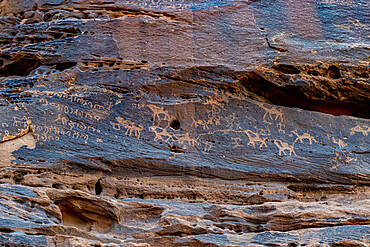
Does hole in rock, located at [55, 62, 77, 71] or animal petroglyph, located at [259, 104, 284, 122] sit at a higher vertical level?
hole in rock, located at [55, 62, 77, 71]

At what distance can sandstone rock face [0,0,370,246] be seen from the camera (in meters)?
5.50

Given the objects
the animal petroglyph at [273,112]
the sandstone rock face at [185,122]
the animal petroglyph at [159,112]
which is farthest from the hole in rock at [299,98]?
the animal petroglyph at [159,112]

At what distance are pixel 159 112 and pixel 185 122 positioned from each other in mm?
485

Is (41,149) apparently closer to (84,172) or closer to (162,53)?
(84,172)

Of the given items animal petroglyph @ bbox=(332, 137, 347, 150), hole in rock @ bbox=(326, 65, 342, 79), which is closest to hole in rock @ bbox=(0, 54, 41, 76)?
hole in rock @ bbox=(326, 65, 342, 79)

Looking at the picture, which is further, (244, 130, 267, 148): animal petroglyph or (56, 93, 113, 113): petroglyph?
(56, 93, 113, 113): petroglyph

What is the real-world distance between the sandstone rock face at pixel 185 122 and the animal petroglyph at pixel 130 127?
34 millimetres

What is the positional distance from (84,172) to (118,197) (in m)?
0.70

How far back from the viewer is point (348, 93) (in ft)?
22.7

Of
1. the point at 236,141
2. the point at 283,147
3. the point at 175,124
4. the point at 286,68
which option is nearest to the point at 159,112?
the point at 175,124

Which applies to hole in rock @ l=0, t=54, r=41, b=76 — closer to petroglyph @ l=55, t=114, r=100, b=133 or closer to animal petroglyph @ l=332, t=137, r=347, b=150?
petroglyph @ l=55, t=114, r=100, b=133

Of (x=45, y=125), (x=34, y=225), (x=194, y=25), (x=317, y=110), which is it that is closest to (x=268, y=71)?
(x=317, y=110)

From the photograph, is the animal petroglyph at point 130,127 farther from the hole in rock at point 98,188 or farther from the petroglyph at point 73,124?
the hole in rock at point 98,188

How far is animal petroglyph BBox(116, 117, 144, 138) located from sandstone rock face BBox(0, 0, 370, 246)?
0.03 m
